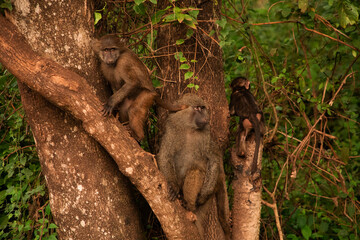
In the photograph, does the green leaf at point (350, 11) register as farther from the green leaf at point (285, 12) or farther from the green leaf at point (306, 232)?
the green leaf at point (306, 232)

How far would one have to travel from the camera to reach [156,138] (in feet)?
13.8

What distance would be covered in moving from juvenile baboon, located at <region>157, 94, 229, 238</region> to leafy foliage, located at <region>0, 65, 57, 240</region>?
4.01ft

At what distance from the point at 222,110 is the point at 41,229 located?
1963mm

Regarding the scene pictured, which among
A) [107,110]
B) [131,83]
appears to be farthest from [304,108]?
[107,110]

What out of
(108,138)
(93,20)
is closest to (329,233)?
(108,138)

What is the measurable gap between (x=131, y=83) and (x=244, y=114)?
123cm

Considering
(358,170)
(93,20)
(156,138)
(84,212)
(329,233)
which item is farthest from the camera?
(358,170)

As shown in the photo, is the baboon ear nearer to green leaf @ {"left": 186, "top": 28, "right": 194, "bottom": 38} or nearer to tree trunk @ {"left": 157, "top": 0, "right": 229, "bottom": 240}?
tree trunk @ {"left": 157, "top": 0, "right": 229, "bottom": 240}

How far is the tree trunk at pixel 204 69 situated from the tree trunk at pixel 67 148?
35.7 inches

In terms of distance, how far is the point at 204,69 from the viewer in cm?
396

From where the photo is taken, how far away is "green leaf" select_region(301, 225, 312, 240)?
15.7ft

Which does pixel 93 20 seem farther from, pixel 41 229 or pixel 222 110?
pixel 41 229

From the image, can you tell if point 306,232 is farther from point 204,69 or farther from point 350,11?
point 350,11

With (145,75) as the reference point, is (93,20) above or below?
above
